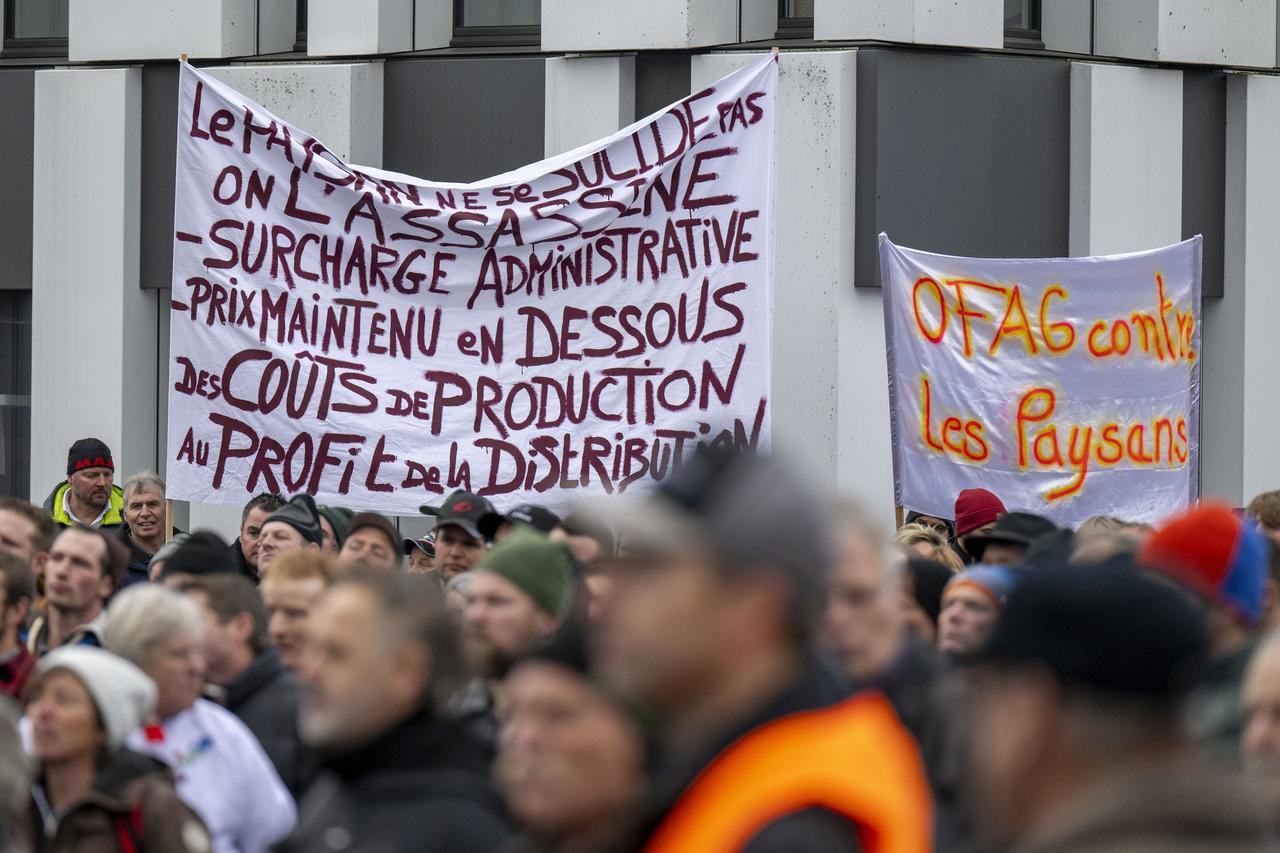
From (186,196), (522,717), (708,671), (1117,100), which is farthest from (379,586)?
(1117,100)

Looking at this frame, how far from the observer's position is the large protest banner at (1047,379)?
36.6 feet

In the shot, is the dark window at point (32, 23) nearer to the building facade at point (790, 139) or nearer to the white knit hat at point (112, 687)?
the building facade at point (790, 139)

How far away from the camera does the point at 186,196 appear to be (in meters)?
11.7

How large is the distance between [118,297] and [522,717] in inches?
487

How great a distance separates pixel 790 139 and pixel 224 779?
329 inches

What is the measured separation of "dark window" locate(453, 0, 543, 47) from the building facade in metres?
0.02

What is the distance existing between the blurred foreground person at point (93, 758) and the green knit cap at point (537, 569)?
878mm

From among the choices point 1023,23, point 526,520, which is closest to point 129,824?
point 526,520

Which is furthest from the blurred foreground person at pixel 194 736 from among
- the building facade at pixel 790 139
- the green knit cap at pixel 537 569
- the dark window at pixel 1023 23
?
the dark window at pixel 1023 23

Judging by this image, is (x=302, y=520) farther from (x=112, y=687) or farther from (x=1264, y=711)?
(x=1264, y=711)

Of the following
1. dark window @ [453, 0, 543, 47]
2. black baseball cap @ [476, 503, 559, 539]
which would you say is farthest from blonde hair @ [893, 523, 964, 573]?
dark window @ [453, 0, 543, 47]

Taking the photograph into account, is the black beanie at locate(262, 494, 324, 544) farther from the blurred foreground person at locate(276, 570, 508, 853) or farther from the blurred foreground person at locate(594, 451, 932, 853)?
the blurred foreground person at locate(594, 451, 932, 853)

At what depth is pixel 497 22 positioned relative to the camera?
1434 centimetres

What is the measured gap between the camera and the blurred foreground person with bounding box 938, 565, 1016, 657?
5762 mm
